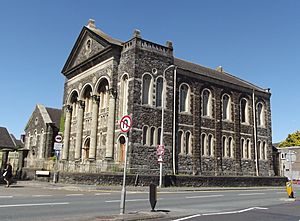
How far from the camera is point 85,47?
36.0 m

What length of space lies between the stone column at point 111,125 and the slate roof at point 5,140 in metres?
33.7

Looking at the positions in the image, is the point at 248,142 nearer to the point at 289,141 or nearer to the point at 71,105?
the point at 71,105

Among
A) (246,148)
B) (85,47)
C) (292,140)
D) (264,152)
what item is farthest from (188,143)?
(292,140)

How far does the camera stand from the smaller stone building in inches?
1599

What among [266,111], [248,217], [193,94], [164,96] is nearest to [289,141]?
[266,111]

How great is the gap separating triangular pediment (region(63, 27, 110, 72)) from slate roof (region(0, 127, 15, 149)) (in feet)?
83.2

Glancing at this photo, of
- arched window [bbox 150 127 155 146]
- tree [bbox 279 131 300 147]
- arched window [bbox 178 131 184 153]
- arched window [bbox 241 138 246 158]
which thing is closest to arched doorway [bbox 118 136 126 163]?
arched window [bbox 150 127 155 146]

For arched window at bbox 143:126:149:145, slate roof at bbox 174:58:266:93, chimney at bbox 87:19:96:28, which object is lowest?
arched window at bbox 143:126:149:145

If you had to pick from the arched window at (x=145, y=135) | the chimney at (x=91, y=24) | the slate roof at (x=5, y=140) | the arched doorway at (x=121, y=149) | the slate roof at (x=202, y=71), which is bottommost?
the arched doorway at (x=121, y=149)

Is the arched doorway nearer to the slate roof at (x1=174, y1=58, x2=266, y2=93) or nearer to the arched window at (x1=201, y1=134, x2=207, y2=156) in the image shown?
the arched window at (x1=201, y1=134, x2=207, y2=156)

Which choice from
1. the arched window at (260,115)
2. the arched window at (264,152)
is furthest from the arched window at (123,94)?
the arched window at (264,152)

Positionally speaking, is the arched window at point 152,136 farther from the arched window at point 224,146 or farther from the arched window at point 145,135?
the arched window at point 224,146

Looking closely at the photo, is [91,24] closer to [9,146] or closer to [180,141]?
[180,141]

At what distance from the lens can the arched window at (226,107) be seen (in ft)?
122
